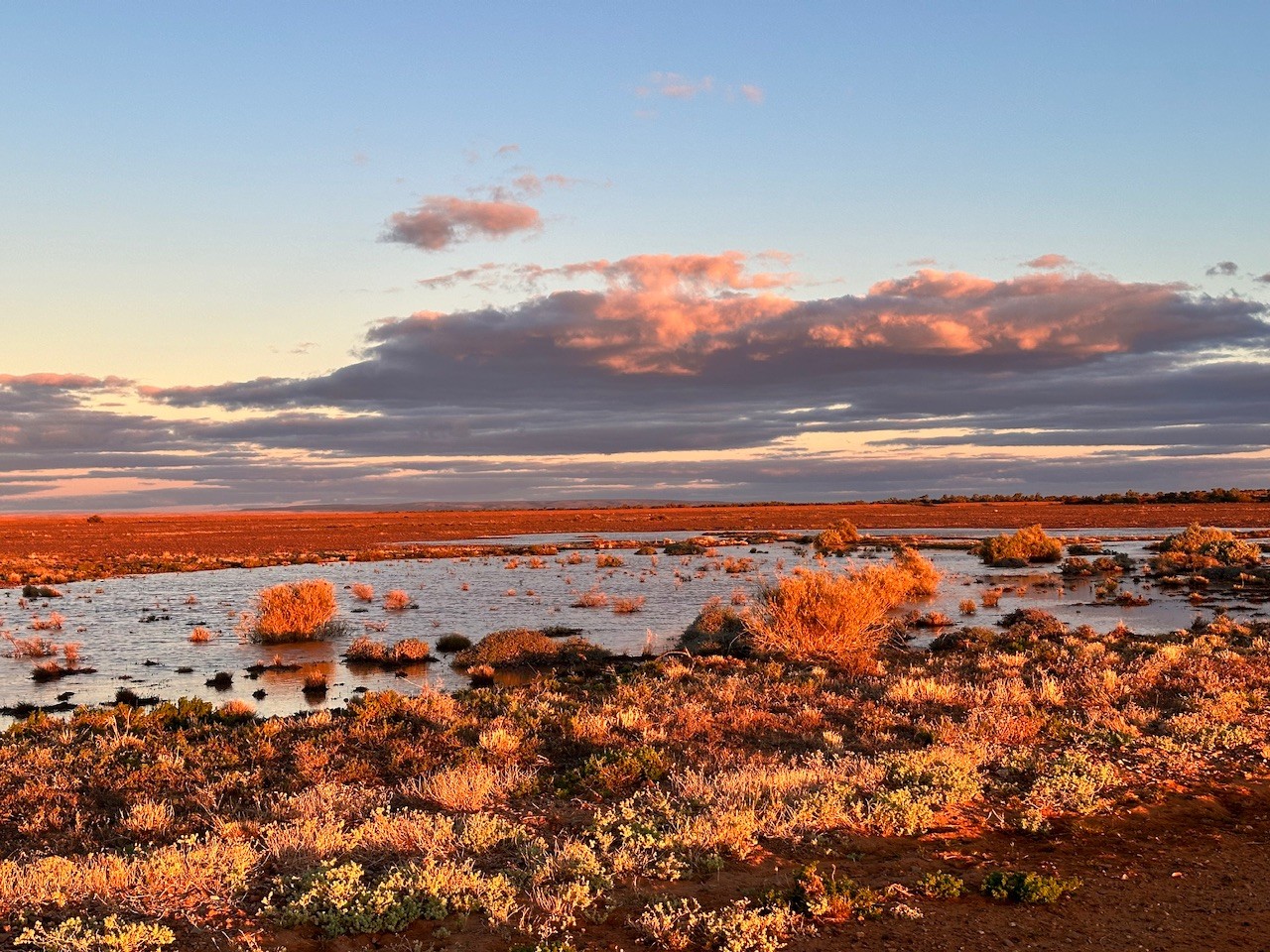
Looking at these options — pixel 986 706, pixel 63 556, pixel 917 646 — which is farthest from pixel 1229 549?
pixel 63 556

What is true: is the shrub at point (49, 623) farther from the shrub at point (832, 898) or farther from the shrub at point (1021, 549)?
the shrub at point (1021, 549)

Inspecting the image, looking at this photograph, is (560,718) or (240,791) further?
(560,718)

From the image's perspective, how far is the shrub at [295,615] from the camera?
2694cm

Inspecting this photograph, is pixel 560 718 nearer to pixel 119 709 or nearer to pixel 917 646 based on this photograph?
pixel 119 709

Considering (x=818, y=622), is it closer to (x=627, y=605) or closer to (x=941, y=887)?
(x=627, y=605)

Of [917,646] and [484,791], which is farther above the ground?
[484,791]

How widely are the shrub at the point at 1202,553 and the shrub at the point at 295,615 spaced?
35797 millimetres

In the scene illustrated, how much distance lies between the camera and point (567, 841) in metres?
8.34

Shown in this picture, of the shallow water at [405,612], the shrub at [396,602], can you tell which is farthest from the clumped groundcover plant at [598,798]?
the shrub at [396,602]

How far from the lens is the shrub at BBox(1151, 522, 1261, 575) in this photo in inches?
1762

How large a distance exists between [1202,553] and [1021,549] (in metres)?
8.41

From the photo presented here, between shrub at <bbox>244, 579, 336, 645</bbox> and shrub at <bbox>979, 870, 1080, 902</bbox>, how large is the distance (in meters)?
22.8

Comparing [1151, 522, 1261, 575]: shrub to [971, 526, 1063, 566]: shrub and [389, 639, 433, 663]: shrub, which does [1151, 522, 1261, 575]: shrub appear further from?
[389, 639, 433, 663]: shrub

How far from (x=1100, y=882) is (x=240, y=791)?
887cm
